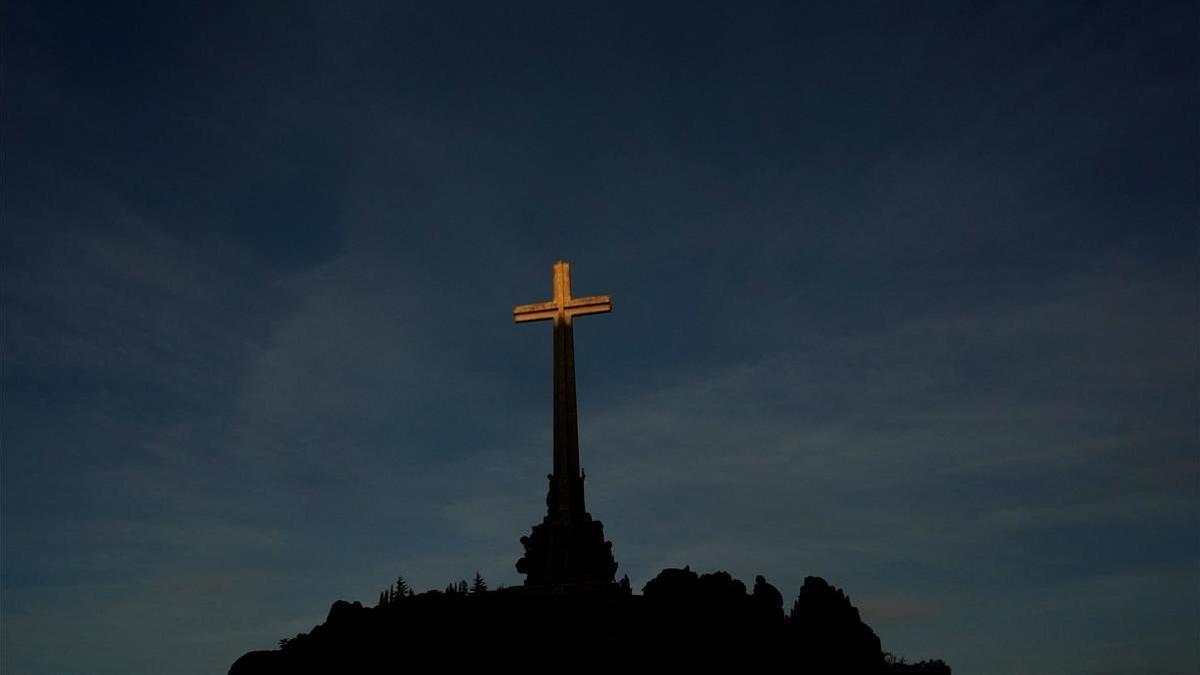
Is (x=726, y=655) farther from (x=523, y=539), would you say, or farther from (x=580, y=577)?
(x=523, y=539)

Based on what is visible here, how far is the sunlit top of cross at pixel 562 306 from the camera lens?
3086 centimetres

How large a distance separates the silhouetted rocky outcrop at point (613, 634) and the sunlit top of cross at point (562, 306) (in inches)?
418

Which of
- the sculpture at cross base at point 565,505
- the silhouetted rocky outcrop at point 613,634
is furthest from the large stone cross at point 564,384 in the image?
the silhouetted rocky outcrop at point 613,634

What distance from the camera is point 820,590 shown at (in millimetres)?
22156

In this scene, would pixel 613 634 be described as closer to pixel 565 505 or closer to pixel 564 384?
pixel 565 505

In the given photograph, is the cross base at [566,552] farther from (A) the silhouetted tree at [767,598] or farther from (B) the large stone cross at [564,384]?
(A) the silhouetted tree at [767,598]

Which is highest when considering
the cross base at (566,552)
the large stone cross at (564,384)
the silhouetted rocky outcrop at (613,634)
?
the large stone cross at (564,384)

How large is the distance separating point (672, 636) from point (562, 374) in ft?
35.8

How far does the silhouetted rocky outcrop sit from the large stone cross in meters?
5.01

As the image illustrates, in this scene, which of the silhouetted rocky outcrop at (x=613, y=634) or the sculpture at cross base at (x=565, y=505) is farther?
the sculpture at cross base at (x=565, y=505)

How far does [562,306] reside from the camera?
31.0m

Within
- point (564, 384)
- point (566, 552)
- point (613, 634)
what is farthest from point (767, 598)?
point (564, 384)

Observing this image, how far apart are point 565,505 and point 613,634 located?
21.9 feet

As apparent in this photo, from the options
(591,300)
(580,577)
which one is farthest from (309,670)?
(591,300)
